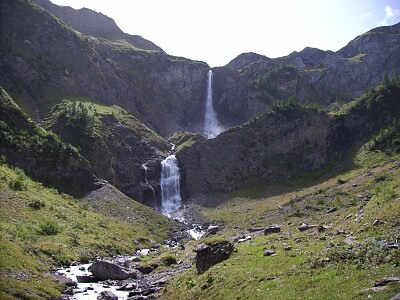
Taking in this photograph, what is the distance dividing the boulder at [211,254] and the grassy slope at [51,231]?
14.2m

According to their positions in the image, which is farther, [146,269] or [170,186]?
[170,186]

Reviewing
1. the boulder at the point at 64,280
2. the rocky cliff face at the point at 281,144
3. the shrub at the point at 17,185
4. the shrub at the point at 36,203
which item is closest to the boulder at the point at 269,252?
the boulder at the point at 64,280

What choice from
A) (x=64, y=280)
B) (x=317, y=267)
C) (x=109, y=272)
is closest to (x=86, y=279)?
(x=64, y=280)

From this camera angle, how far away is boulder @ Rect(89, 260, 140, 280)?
45125mm

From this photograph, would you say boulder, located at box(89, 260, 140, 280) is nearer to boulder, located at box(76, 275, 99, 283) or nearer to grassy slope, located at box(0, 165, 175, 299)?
boulder, located at box(76, 275, 99, 283)

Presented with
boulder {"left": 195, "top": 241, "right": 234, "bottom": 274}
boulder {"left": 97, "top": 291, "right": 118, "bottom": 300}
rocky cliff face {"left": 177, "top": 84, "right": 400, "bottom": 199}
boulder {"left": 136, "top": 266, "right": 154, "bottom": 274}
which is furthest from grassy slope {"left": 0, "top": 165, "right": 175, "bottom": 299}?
rocky cliff face {"left": 177, "top": 84, "right": 400, "bottom": 199}

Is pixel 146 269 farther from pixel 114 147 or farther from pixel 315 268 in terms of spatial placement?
pixel 114 147

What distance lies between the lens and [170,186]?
140750 millimetres

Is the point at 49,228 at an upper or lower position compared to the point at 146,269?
upper

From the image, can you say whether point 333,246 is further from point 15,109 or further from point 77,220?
point 15,109

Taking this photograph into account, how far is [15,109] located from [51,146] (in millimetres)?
15099

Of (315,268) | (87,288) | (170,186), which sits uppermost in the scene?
(315,268)

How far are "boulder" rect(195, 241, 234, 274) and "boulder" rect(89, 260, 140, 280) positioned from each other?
1277 centimetres

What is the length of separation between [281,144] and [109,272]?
126682mm
